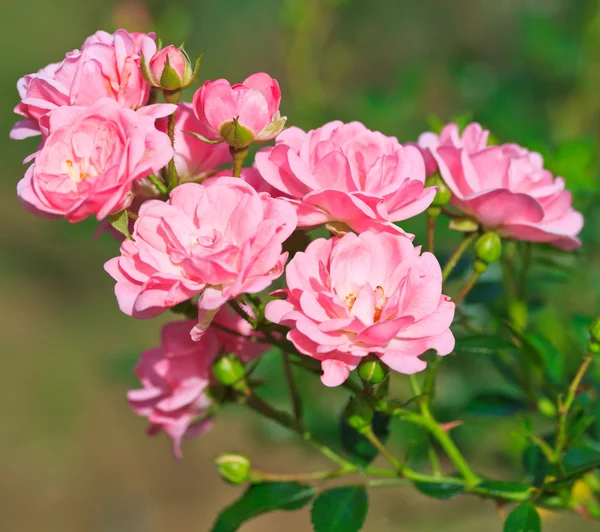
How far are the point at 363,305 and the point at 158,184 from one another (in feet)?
0.69

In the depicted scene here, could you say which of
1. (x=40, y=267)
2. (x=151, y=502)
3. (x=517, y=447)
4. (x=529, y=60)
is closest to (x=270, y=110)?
(x=517, y=447)

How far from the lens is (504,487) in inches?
28.1

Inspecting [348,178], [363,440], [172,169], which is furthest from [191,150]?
[363,440]

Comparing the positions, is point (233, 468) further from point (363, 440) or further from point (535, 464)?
point (535, 464)

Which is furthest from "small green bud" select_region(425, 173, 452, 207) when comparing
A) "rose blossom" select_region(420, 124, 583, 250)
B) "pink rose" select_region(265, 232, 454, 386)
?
"pink rose" select_region(265, 232, 454, 386)

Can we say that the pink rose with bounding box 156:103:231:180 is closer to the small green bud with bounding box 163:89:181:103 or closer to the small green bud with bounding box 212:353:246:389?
the small green bud with bounding box 163:89:181:103

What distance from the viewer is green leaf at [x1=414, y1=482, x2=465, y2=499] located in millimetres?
748

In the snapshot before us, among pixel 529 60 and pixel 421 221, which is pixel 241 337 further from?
pixel 529 60

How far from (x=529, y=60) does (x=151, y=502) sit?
189 centimetres

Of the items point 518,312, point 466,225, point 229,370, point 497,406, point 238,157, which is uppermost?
point 238,157

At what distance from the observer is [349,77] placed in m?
3.52

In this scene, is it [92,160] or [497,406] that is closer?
[92,160]

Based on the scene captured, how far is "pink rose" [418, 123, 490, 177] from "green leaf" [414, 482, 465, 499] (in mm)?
324

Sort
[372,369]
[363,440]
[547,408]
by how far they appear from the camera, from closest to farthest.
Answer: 1. [372,369]
2. [363,440]
3. [547,408]
